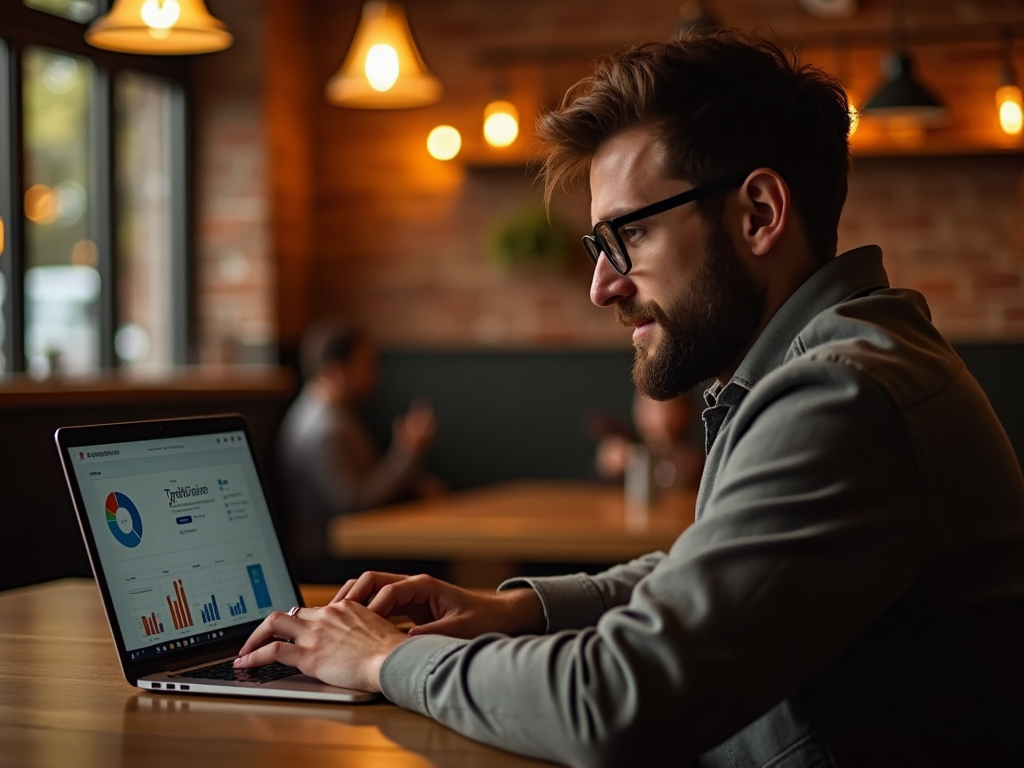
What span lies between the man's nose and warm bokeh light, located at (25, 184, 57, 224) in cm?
360

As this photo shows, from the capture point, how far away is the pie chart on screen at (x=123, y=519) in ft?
4.64

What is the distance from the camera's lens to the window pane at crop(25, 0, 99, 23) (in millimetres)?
4602

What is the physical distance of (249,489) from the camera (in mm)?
1605

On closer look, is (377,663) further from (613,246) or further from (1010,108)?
(1010,108)

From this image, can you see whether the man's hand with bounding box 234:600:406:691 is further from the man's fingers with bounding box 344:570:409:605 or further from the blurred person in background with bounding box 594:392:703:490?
the blurred person in background with bounding box 594:392:703:490

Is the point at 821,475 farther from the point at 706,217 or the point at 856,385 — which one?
the point at 706,217

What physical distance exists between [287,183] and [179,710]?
4.84m

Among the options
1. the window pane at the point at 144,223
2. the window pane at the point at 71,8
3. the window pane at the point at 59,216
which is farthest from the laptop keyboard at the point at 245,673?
the window pane at the point at 144,223

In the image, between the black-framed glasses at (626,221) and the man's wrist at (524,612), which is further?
the man's wrist at (524,612)

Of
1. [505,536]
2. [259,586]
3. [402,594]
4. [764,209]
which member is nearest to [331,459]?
[505,536]

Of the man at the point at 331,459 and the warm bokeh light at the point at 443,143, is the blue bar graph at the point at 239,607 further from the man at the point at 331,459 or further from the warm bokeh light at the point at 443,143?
the warm bokeh light at the point at 443,143

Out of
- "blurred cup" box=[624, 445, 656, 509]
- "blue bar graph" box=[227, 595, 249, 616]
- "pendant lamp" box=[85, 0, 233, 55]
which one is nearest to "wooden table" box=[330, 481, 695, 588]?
"blurred cup" box=[624, 445, 656, 509]

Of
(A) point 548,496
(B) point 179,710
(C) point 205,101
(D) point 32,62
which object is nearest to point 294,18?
(C) point 205,101

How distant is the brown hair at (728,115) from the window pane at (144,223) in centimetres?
409
